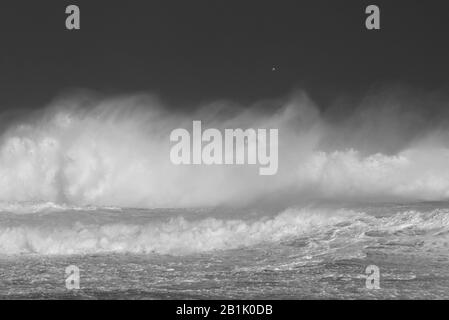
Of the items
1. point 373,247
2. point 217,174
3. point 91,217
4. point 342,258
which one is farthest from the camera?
point 217,174

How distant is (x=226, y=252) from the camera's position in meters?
28.9

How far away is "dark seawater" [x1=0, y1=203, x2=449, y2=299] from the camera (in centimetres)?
2102

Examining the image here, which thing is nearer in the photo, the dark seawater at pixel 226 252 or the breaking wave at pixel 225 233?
the dark seawater at pixel 226 252

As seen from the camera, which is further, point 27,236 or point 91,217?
point 91,217

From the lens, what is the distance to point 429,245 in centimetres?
2783

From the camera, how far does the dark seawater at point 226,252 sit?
21016 mm

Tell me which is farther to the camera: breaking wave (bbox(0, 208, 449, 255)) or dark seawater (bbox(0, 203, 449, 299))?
breaking wave (bbox(0, 208, 449, 255))

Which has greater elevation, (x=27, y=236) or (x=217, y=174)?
(x=217, y=174)

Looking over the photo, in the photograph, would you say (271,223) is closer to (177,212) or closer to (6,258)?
(177,212)

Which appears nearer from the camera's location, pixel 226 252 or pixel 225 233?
pixel 226 252
